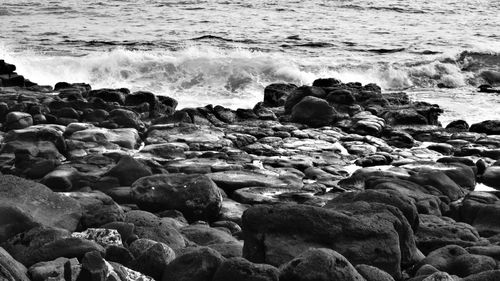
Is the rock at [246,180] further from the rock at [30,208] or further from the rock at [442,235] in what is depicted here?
the rock at [30,208]

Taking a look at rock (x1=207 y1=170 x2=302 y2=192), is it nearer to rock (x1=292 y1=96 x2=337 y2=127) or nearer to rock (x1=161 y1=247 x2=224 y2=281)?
rock (x1=292 y1=96 x2=337 y2=127)

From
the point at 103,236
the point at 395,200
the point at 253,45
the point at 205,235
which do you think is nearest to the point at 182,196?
the point at 205,235

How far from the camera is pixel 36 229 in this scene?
14.5 feet

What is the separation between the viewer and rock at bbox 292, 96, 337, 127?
1027 cm

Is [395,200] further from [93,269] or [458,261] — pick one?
[93,269]

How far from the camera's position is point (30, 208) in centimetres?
492

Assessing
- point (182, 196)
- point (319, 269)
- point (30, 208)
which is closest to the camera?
point (319, 269)

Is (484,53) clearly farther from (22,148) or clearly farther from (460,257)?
(460,257)

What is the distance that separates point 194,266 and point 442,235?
7.39ft

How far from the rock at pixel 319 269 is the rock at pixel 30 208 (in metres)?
1.67

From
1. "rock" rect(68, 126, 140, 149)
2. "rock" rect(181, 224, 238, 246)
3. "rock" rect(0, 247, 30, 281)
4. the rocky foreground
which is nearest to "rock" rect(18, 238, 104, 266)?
the rocky foreground

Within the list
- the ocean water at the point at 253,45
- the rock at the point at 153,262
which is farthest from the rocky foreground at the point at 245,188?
the ocean water at the point at 253,45

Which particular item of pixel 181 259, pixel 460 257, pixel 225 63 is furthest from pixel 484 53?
pixel 181 259

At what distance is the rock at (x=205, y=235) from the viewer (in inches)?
201
